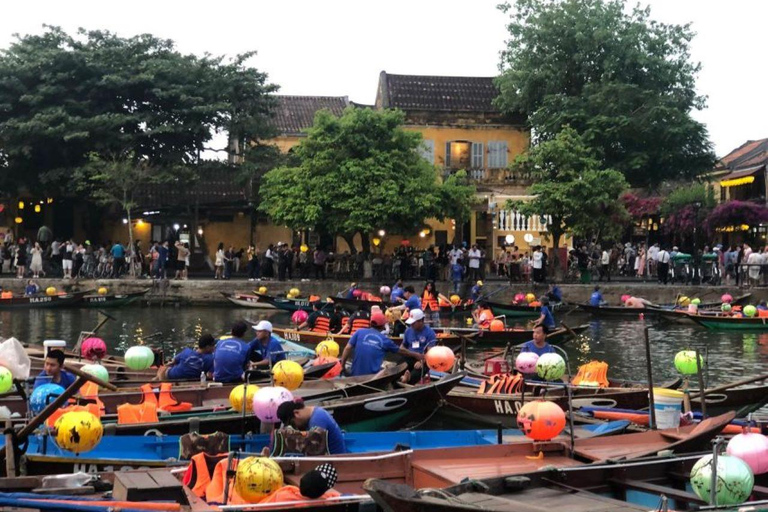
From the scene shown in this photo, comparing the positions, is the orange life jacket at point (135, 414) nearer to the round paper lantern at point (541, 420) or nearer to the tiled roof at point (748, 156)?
the round paper lantern at point (541, 420)

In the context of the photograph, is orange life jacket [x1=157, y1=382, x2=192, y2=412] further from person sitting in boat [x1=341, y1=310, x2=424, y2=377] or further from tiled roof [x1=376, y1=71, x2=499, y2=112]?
tiled roof [x1=376, y1=71, x2=499, y2=112]

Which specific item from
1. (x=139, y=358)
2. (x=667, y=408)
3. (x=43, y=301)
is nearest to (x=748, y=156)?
(x=43, y=301)

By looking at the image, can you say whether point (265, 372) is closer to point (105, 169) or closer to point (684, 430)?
point (684, 430)

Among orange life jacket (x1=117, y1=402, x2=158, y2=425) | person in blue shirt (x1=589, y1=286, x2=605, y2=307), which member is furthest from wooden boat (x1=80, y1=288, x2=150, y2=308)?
orange life jacket (x1=117, y1=402, x2=158, y2=425)

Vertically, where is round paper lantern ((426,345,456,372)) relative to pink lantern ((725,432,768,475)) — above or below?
above

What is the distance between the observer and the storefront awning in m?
42.1

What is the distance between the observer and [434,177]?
33.8 metres

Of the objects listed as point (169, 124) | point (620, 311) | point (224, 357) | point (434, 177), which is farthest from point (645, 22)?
point (224, 357)

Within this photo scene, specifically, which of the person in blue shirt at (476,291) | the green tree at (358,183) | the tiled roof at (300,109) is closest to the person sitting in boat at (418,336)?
the person in blue shirt at (476,291)

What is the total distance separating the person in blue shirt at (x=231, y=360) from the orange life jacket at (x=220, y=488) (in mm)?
4463

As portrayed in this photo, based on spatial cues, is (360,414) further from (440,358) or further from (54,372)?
(54,372)

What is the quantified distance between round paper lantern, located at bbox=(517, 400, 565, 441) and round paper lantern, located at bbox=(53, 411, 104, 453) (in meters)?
3.72

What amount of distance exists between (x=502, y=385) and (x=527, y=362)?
0.58 m

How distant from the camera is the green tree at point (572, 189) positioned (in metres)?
32.5
